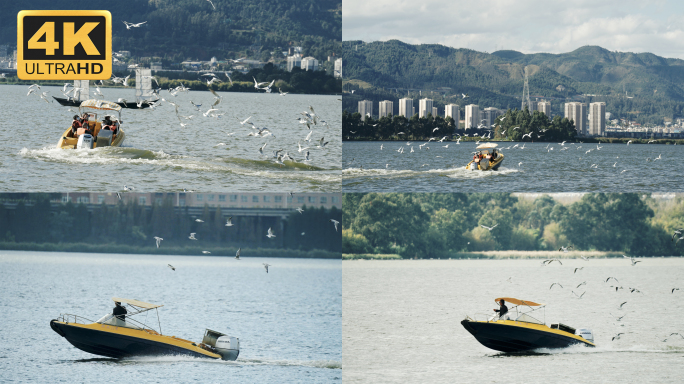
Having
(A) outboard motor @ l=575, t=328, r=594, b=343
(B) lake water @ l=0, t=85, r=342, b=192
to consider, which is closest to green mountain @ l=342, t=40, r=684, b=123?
(B) lake water @ l=0, t=85, r=342, b=192

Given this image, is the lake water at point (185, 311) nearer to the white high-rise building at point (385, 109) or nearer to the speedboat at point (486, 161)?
the speedboat at point (486, 161)

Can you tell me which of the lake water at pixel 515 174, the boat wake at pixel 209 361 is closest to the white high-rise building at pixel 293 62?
the lake water at pixel 515 174

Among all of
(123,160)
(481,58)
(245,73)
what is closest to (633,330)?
(123,160)

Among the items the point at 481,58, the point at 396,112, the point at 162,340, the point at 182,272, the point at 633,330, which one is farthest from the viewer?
the point at 481,58

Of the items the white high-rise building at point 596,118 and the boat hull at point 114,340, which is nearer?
the boat hull at point 114,340

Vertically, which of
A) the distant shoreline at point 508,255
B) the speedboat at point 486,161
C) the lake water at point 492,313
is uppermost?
the speedboat at point 486,161

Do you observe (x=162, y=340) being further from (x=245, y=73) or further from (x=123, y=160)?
(x=245, y=73)

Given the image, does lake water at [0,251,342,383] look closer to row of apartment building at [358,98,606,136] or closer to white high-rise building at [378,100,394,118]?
white high-rise building at [378,100,394,118]
